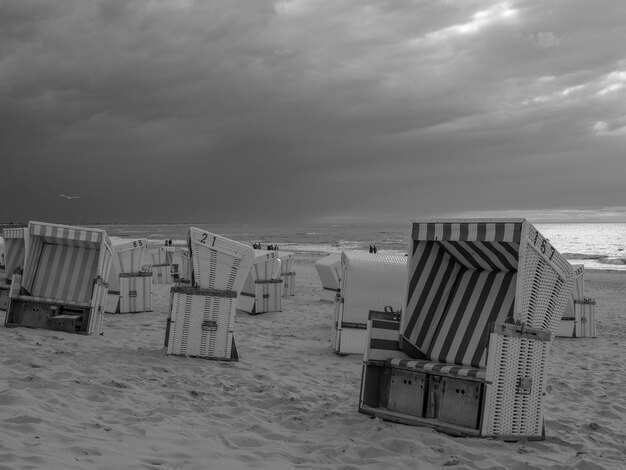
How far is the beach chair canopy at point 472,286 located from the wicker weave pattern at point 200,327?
9.99 feet

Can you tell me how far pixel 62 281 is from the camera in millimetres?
10766

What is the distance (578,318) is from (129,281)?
9745mm

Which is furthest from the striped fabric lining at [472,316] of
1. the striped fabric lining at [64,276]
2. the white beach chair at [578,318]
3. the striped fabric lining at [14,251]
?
the striped fabric lining at [14,251]

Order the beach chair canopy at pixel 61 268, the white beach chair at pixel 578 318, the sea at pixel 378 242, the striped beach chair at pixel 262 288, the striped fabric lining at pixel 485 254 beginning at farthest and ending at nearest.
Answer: the sea at pixel 378 242
the striped beach chair at pixel 262 288
the white beach chair at pixel 578 318
the beach chair canopy at pixel 61 268
the striped fabric lining at pixel 485 254

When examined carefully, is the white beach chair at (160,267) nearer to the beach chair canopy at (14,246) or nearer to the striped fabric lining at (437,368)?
the beach chair canopy at (14,246)

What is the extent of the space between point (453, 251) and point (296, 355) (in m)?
3.91

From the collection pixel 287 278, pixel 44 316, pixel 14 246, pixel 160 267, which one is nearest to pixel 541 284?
pixel 44 316

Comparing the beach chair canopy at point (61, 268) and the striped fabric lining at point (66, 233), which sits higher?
the striped fabric lining at point (66, 233)

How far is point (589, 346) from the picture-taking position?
1251cm

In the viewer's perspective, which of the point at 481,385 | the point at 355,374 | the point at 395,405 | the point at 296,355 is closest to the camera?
the point at 481,385

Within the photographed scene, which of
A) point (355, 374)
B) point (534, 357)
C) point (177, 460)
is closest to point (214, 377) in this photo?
point (355, 374)

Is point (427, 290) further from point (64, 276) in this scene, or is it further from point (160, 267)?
point (160, 267)

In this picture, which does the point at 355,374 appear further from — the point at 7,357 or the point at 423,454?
the point at 7,357

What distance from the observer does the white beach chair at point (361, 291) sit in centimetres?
1002
